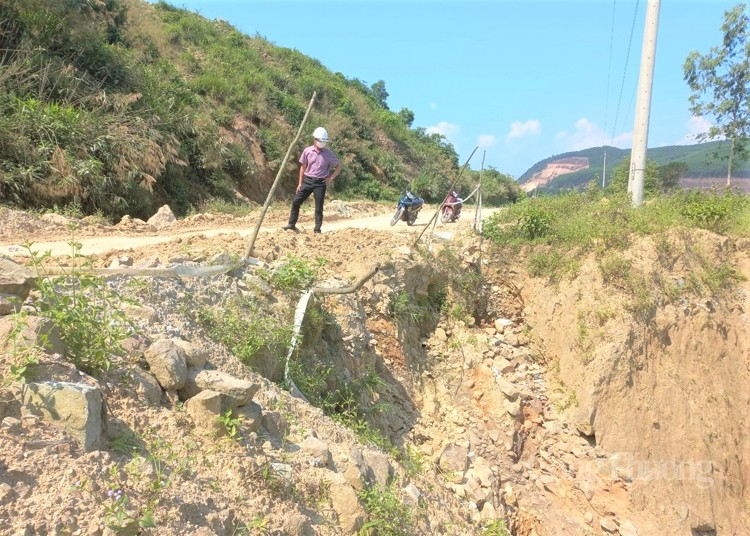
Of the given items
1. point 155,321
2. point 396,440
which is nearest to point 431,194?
point 396,440

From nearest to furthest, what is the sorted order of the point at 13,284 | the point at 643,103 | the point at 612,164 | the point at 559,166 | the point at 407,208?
1. the point at 13,284
2. the point at 643,103
3. the point at 407,208
4. the point at 612,164
5. the point at 559,166

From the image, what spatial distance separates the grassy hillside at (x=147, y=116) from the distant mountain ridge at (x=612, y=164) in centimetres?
697

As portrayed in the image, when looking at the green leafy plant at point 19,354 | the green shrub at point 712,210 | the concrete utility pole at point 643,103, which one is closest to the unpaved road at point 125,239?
the green leafy plant at point 19,354

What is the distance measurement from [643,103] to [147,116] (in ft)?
30.0

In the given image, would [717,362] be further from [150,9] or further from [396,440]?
[150,9]

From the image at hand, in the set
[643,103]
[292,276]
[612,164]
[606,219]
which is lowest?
[292,276]

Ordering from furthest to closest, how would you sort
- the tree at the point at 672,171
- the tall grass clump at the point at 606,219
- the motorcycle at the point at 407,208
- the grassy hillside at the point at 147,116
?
the tree at the point at 672,171
the motorcycle at the point at 407,208
the grassy hillside at the point at 147,116
the tall grass clump at the point at 606,219

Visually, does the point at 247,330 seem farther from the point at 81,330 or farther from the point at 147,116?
the point at 147,116

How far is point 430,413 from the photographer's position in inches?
251

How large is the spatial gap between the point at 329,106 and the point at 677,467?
707 inches

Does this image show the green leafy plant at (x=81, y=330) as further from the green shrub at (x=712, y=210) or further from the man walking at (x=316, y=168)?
the green shrub at (x=712, y=210)

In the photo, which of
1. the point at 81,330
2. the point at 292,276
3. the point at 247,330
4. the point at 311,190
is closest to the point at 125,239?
the point at 311,190

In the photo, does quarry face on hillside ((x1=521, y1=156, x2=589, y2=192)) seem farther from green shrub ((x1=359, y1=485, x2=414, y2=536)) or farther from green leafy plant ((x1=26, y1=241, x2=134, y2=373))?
green leafy plant ((x1=26, y1=241, x2=134, y2=373))

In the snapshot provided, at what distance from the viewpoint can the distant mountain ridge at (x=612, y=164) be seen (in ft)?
59.3
